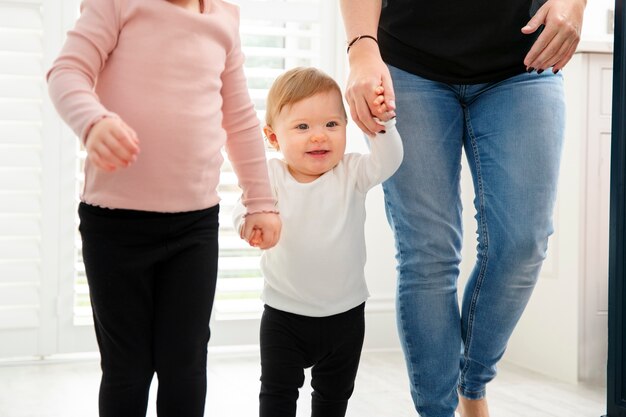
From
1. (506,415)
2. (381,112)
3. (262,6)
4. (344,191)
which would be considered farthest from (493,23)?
(262,6)

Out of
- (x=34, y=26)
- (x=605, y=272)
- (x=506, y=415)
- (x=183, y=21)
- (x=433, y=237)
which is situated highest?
(x=34, y=26)

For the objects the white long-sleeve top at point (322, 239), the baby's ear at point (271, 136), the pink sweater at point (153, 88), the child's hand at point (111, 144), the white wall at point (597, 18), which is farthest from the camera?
the white wall at point (597, 18)

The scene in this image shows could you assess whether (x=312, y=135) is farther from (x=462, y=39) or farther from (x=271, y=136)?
(x=462, y=39)

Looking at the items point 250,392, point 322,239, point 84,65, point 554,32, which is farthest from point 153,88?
point 250,392

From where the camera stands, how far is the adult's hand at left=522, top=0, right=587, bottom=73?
1.41 meters

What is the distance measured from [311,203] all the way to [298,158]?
0.09m

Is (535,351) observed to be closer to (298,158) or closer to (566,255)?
(566,255)

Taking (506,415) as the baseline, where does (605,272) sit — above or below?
above

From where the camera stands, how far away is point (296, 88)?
5.02 feet

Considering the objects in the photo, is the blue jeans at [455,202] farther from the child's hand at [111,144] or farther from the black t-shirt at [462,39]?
the child's hand at [111,144]

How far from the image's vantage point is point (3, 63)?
2.52 m

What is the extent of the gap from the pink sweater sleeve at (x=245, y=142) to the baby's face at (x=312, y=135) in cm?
14

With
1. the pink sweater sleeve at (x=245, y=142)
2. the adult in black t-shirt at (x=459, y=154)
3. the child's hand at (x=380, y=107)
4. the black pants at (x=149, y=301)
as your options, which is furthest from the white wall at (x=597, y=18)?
the black pants at (x=149, y=301)

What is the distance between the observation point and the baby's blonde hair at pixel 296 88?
1.53 meters
